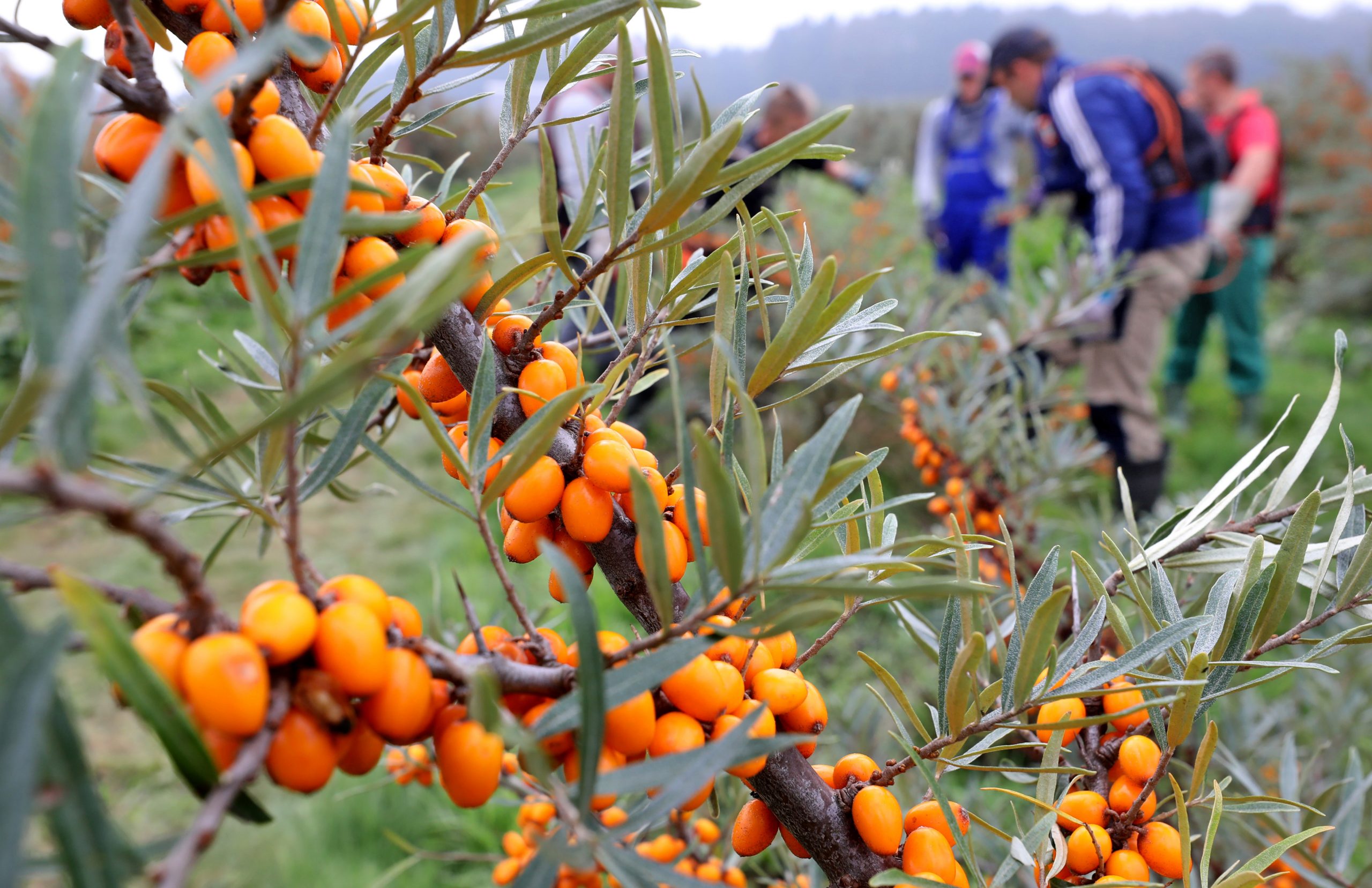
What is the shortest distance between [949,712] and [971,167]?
12.7 feet

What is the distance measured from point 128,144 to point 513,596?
0.72 ft

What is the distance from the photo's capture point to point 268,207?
287mm

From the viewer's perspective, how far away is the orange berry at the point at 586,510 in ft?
1.22

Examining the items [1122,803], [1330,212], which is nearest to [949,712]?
[1122,803]

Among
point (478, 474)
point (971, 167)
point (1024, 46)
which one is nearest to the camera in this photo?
point (478, 474)

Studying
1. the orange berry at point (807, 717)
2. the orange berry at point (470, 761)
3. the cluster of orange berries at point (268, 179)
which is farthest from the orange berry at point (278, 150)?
the orange berry at point (807, 717)

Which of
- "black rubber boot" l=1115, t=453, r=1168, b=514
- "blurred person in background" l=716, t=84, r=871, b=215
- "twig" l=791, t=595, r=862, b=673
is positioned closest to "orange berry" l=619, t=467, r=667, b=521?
"twig" l=791, t=595, r=862, b=673

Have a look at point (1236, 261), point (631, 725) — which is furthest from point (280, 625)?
point (1236, 261)

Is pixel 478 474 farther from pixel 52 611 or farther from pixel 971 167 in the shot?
pixel 971 167

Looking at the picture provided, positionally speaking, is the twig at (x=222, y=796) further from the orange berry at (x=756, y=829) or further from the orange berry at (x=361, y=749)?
the orange berry at (x=756, y=829)

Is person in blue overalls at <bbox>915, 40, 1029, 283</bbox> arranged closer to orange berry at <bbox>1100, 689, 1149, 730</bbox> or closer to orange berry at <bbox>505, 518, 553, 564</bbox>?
orange berry at <bbox>1100, 689, 1149, 730</bbox>

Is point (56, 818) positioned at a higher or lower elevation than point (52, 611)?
higher

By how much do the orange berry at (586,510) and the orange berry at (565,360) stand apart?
0.06 meters

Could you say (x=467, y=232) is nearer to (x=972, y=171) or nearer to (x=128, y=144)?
(x=128, y=144)
